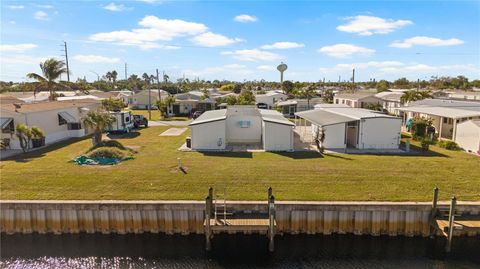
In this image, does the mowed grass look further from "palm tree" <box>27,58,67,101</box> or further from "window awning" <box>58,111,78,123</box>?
"palm tree" <box>27,58,67,101</box>

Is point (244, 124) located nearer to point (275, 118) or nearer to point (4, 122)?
point (275, 118)

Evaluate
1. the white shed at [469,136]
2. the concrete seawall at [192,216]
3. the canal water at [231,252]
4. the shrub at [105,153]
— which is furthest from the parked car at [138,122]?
the white shed at [469,136]

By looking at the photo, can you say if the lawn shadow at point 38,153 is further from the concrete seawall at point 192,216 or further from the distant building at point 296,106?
the distant building at point 296,106

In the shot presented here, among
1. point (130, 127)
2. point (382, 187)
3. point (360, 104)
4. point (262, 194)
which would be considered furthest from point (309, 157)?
point (360, 104)

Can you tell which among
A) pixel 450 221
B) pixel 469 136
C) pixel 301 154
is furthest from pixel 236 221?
pixel 469 136

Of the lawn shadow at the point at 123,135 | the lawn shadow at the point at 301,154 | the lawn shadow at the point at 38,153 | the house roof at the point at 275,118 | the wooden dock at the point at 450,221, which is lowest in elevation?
the wooden dock at the point at 450,221

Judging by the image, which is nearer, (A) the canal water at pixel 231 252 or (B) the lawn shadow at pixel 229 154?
(A) the canal water at pixel 231 252

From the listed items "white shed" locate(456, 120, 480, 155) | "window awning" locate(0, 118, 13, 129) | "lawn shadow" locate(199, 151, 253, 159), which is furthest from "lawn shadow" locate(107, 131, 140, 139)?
"white shed" locate(456, 120, 480, 155)

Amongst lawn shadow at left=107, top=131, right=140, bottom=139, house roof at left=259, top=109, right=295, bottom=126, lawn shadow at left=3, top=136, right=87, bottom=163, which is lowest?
lawn shadow at left=3, top=136, right=87, bottom=163
